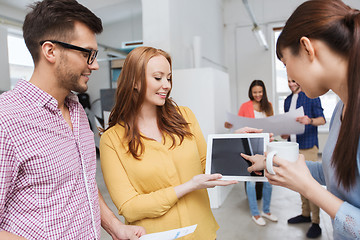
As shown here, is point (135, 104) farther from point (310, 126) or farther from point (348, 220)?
point (310, 126)

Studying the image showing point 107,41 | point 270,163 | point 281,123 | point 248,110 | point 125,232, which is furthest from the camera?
point 248,110

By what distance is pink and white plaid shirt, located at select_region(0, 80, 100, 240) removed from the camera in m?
0.72

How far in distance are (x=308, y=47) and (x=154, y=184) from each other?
2.57 ft

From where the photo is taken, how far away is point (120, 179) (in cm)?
113

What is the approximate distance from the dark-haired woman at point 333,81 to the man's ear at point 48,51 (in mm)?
719

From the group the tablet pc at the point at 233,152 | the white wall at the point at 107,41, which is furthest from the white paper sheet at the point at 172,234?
the white wall at the point at 107,41

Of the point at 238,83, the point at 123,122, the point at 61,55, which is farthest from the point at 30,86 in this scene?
the point at 238,83

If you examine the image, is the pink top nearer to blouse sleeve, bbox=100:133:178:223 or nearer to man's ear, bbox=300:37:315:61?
blouse sleeve, bbox=100:133:178:223

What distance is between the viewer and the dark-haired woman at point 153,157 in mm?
1111

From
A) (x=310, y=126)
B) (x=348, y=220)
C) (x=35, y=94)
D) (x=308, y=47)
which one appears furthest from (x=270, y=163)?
(x=310, y=126)

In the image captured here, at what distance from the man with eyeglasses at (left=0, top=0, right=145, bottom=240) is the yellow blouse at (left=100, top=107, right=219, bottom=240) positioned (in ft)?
0.39

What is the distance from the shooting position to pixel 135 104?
1.28 metres

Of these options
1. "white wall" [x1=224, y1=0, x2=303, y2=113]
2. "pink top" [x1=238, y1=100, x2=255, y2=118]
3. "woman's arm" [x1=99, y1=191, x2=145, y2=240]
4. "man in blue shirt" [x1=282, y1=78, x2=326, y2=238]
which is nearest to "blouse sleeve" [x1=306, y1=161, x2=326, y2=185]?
"woman's arm" [x1=99, y1=191, x2=145, y2=240]

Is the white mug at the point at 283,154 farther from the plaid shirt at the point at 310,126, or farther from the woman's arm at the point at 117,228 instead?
the plaid shirt at the point at 310,126
